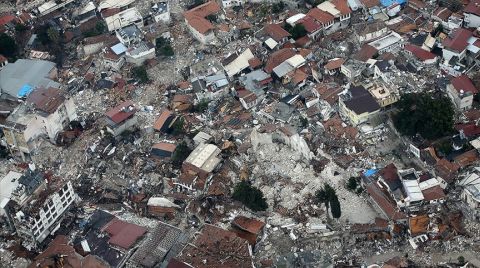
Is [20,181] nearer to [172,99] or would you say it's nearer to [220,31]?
[172,99]

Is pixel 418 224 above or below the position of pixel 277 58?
below

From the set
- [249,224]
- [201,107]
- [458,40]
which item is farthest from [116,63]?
[458,40]

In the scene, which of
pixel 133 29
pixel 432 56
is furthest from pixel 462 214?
pixel 133 29

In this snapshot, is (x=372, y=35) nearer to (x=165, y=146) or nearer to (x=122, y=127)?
(x=165, y=146)

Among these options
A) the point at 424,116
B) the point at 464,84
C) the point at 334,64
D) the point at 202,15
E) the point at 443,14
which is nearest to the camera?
the point at 424,116

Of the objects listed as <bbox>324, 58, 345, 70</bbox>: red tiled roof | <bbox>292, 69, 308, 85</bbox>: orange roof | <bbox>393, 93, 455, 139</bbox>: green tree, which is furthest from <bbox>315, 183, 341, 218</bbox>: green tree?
<bbox>324, 58, 345, 70</bbox>: red tiled roof

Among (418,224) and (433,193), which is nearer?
(418,224)

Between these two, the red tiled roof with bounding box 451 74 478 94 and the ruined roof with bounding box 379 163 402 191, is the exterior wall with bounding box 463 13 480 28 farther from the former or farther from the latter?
the ruined roof with bounding box 379 163 402 191

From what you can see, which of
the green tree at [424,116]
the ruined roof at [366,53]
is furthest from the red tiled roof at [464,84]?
the ruined roof at [366,53]
